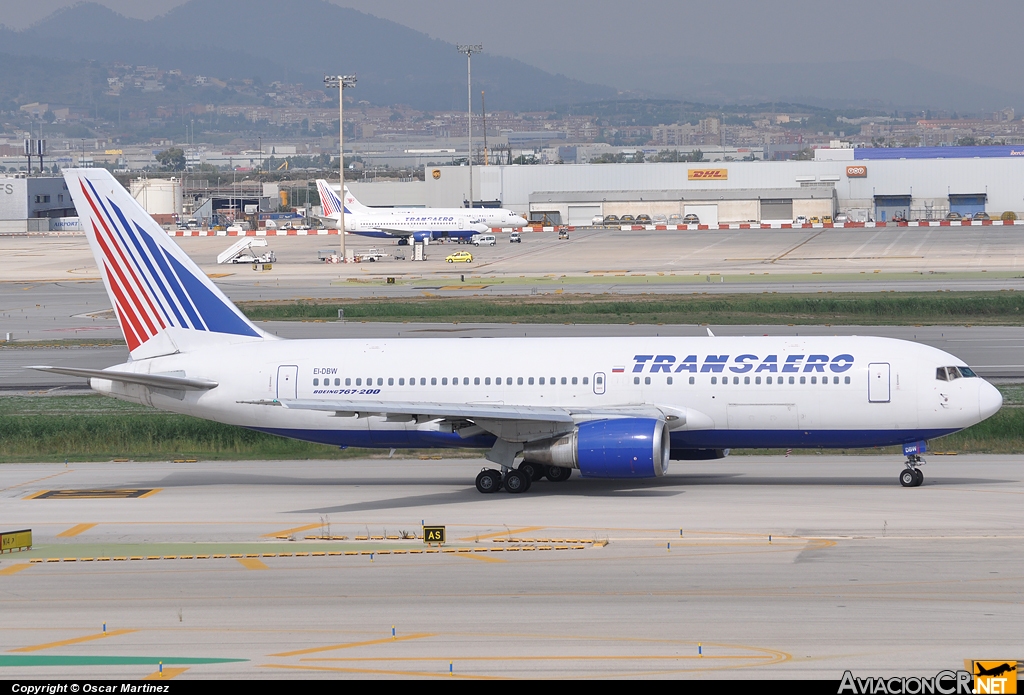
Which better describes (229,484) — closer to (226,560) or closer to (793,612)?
(226,560)

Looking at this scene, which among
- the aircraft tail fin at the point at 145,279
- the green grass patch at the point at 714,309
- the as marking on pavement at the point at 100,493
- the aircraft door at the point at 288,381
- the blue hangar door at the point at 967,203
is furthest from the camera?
the blue hangar door at the point at 967,203

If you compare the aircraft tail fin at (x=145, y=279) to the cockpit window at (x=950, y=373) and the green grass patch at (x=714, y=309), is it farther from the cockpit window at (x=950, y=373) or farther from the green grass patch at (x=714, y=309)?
the green grass patch at (x=714, y=309)

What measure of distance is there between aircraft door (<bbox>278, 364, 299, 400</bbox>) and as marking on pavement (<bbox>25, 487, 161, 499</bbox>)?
4592 millimetres

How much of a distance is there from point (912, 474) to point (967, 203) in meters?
172

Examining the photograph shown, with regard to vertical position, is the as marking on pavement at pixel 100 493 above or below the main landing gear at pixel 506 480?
below

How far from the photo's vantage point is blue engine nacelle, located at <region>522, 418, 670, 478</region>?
3092 centimetres

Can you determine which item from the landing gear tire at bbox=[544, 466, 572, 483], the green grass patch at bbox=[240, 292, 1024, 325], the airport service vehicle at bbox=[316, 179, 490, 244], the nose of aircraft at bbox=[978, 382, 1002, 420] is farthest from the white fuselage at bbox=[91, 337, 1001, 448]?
the airport service vehicle at bbox=[316, 179, 490, 244]

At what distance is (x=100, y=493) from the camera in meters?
34.4

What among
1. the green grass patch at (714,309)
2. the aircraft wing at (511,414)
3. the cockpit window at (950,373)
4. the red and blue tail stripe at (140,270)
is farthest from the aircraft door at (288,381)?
the green grass patch at (714,309)

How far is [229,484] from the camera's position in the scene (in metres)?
35.7

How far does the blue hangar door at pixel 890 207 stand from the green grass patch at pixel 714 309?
392 ft

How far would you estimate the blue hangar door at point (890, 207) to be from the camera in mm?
193375

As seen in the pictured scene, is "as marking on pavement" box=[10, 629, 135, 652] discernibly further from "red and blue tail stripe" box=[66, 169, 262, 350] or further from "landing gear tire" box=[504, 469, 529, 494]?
"red and blue tail stripe" box=[66, 169, 262, 350]

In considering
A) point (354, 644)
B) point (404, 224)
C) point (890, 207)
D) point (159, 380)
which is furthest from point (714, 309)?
point (890, 207)
